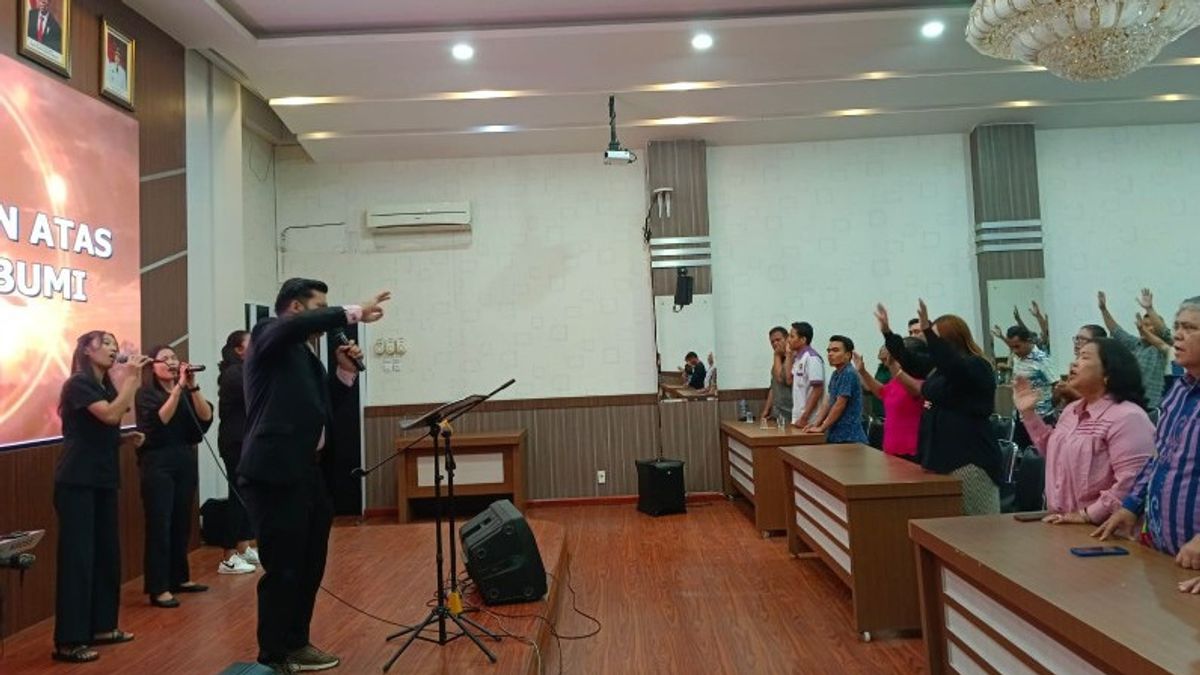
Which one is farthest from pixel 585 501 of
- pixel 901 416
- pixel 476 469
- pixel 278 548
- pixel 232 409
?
pixel 278 548

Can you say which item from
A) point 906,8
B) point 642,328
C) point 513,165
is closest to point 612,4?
point 906,8

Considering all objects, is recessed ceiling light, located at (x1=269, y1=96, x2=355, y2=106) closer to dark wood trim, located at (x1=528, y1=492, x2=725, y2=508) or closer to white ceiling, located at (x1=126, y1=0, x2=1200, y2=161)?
white ceiling, located at (x1=126, y1=0, x2=1200, y2=161)

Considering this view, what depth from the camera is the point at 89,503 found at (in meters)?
3.08

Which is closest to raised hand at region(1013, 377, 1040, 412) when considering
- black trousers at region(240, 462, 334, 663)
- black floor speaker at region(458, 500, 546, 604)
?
black floor speaker at region(458, 500, 546, 604)

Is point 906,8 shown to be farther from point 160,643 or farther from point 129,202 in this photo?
point 160,643

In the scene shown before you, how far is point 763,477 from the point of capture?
5.45 m

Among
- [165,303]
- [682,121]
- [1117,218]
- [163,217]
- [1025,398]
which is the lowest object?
[1025,398]

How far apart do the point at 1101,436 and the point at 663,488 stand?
4.35 meters

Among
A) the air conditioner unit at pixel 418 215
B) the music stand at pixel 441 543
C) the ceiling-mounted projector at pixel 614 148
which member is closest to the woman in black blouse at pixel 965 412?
the music stand at pixel 441 543

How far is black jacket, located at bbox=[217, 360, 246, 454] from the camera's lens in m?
4.14

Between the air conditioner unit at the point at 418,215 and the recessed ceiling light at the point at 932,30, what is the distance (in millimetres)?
4167

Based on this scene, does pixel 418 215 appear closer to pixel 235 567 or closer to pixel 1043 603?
pixel 235 567

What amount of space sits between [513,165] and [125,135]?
11.6ft

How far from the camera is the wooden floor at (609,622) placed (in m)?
3.02
